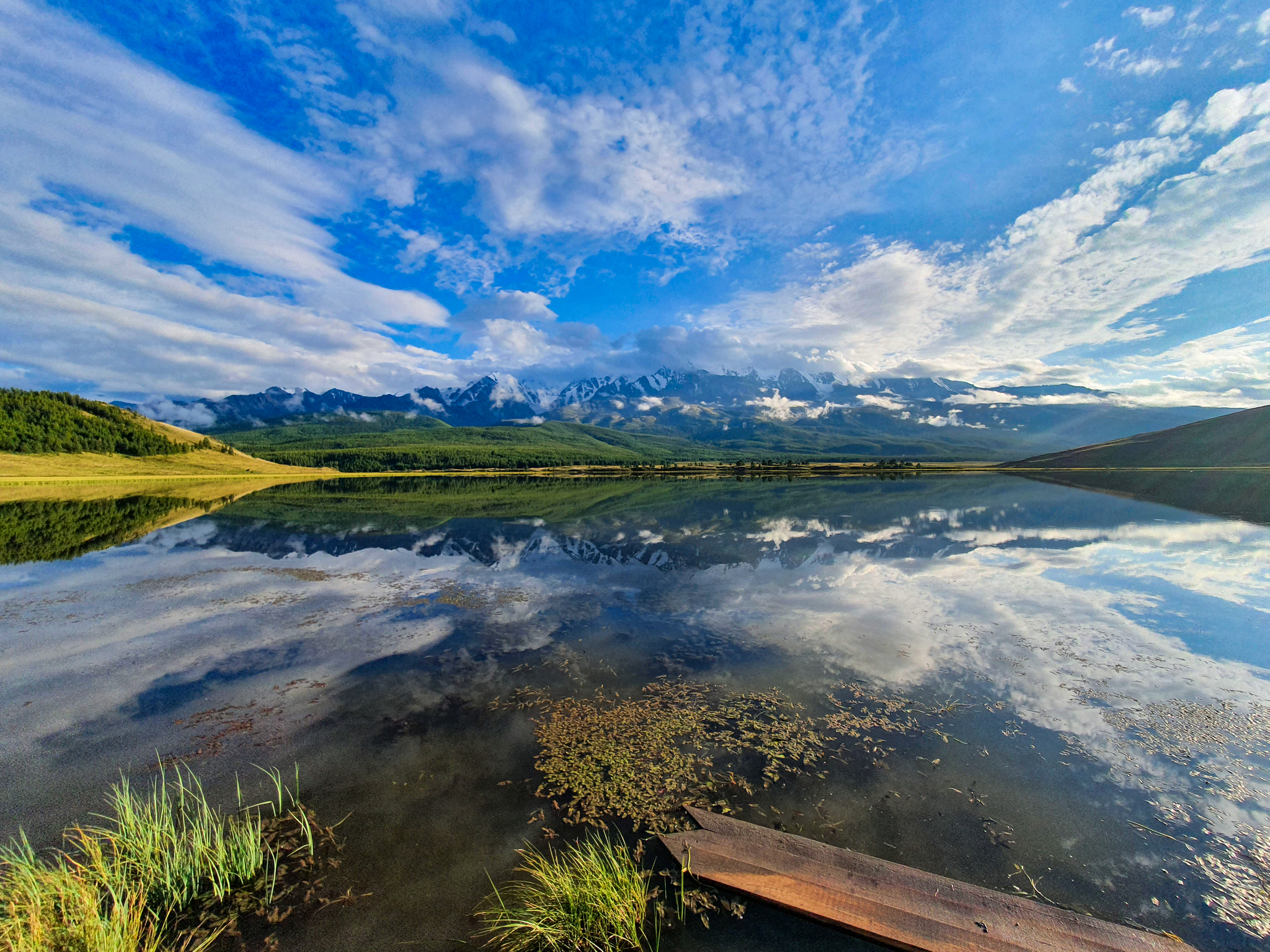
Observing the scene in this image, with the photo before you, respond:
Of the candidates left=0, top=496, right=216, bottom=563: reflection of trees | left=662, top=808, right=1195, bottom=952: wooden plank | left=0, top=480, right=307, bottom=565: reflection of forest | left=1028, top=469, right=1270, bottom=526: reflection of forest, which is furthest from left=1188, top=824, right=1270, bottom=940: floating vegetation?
left=1028, top=469, right=1270, bottom=526: reflection of forest

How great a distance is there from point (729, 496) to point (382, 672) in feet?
226

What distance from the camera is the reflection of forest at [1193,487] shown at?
54.3 meters

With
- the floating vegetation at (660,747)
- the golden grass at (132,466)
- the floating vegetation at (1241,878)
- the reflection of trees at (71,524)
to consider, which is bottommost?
the floating vegetation at (1241,878)

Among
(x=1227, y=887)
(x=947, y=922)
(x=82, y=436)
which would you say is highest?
(x=82, y=436)

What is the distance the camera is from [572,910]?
23.0ft

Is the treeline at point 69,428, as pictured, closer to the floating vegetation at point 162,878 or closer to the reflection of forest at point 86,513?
the reflection of forest at point 86,513

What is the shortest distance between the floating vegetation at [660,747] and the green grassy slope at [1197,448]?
7316 inches

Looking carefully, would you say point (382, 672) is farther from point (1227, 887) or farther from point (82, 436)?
point (82, 436)

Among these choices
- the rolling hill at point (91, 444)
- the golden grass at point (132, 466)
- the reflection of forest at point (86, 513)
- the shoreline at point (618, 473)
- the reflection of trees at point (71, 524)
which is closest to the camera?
the reflection of trees at point (71, 524)

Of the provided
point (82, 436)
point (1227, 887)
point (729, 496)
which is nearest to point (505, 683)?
point (1227, 887)

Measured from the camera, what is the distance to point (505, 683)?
15.0 meters

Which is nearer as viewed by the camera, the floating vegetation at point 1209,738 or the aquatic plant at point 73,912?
the aquatic plant at point 73,912

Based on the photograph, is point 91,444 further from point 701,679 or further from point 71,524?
point 701,679

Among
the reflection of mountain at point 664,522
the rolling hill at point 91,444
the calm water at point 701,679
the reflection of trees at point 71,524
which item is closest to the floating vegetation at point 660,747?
the calm water at point 701,679
